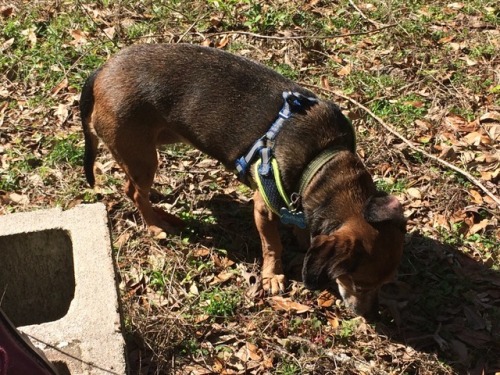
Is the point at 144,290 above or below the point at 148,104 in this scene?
below

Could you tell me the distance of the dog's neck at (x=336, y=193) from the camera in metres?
3.90

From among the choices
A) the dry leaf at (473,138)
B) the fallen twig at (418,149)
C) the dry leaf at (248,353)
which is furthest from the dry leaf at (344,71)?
the dry leaf at (248,353)

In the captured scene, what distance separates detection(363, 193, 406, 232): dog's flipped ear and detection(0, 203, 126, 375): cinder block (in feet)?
4.84

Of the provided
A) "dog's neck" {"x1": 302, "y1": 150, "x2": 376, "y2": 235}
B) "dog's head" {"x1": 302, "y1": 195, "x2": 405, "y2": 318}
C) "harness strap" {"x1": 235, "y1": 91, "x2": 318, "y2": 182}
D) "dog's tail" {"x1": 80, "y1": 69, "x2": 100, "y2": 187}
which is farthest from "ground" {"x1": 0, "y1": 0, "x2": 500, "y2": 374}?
"harness strap" {"x1": 235, "y1": 91, "x2": 318, "y2": 182}

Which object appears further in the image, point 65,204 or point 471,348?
point 65,204

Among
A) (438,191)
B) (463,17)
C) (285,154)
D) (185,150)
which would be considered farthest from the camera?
(463,17)

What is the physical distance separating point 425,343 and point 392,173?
155 centimetres

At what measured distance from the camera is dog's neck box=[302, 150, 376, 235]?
3902 mm

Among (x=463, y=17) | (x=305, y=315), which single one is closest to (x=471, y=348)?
(x=305, y=315)

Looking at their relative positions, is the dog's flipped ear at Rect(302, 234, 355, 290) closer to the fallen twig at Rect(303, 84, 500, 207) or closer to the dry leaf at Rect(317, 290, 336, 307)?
the dry leaf at Rect(317, 290, 336, 307)

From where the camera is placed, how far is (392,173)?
5.30 m

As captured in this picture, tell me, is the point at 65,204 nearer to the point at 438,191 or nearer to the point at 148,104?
the point at 148,104

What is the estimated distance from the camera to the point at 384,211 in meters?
3.64

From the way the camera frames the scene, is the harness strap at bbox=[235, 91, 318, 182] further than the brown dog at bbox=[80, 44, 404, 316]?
Yes
